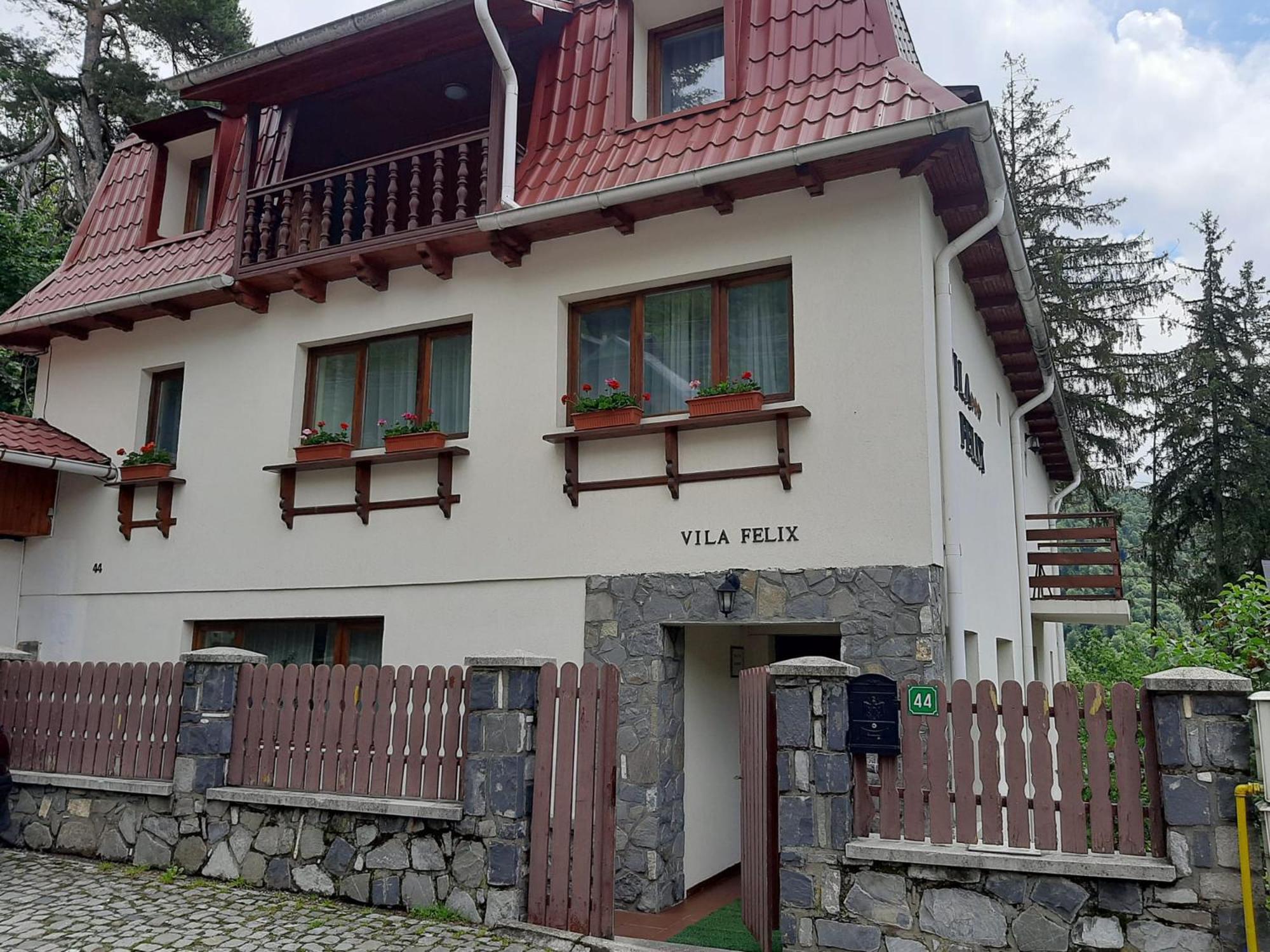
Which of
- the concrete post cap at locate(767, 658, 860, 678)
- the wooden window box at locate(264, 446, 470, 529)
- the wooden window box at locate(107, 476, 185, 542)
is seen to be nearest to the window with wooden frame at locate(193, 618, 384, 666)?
the wooden window box at locate(264, 446, 470, 529)

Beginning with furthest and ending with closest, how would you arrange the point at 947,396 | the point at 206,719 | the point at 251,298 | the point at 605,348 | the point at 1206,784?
1. the point at 251,298
2. the point at 605,348
3. the point at 947,396
4. the point at 206,719
5. the point at 1206,784

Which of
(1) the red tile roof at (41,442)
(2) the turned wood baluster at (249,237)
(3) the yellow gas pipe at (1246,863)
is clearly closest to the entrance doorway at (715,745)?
(3) the yellow gas pipe at (1246,863)

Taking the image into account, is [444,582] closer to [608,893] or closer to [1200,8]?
[608,893]

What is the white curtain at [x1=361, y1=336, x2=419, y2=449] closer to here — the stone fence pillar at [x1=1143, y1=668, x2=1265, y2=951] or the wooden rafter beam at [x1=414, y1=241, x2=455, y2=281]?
the wooden rafter beam at [x1=414, y1=241, x2=455, y2=281]

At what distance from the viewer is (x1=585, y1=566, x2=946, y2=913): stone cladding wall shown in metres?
6.84

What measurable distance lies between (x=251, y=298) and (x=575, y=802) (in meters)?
6.36

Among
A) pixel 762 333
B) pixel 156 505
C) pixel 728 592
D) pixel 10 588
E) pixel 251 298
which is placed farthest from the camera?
pixel 10 588

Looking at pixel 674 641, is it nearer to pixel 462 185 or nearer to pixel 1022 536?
pixel 462 185

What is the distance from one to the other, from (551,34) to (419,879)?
25.0 ft

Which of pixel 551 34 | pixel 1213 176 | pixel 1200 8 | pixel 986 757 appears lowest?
pixel 986 757

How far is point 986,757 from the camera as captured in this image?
5.20m

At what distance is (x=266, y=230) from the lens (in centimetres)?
968

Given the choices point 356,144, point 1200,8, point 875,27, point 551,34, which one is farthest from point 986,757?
point 1200,8

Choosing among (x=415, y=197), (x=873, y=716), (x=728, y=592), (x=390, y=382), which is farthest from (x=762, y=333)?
(x=390, y=382)
